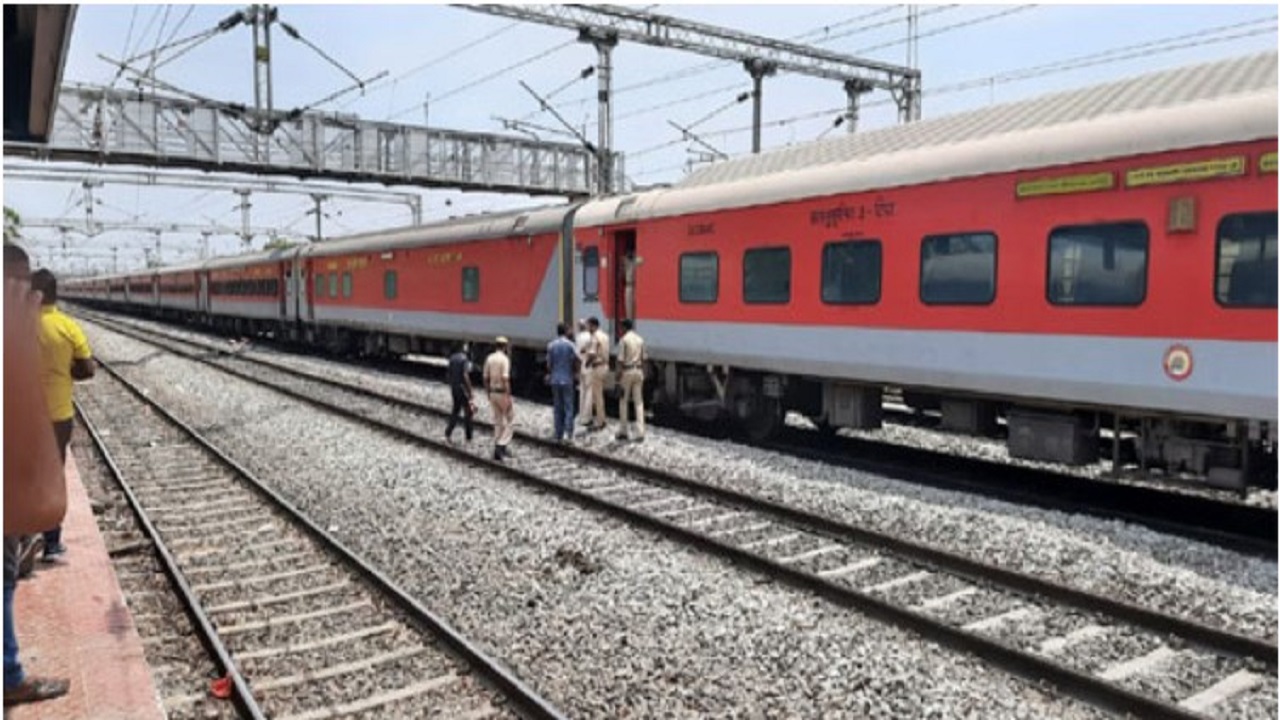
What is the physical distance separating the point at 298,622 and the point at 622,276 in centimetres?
999

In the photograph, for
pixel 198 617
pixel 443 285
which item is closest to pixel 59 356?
pixel 198 617

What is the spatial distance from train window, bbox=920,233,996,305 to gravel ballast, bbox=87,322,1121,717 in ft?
13.5

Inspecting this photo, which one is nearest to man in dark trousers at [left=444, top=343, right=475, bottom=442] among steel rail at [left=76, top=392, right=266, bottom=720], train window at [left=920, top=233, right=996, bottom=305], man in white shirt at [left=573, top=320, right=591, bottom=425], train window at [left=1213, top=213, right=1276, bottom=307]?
man in white shirt at [left=573, top=320, right=591, bottom=425]

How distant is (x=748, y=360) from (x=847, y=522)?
4414mm

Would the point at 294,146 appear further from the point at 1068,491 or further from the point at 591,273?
the point at 1068,491

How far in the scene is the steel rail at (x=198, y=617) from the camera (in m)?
5.43

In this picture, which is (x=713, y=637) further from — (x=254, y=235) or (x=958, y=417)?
(x=254, y=235)

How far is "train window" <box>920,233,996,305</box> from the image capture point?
9805 millimetres

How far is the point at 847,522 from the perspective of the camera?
8914mm

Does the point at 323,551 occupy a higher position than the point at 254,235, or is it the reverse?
the point at 254,235

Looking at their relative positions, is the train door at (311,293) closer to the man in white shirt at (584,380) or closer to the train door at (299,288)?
the train door at (299,288)

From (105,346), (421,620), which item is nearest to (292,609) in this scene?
(421,620)

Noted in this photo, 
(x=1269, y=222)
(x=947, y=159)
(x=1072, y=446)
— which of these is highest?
(x=947, y=159)

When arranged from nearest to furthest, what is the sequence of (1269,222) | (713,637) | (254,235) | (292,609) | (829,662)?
(829,662) → (713,637) → (292,609) → (1269,222) → (254,235)
